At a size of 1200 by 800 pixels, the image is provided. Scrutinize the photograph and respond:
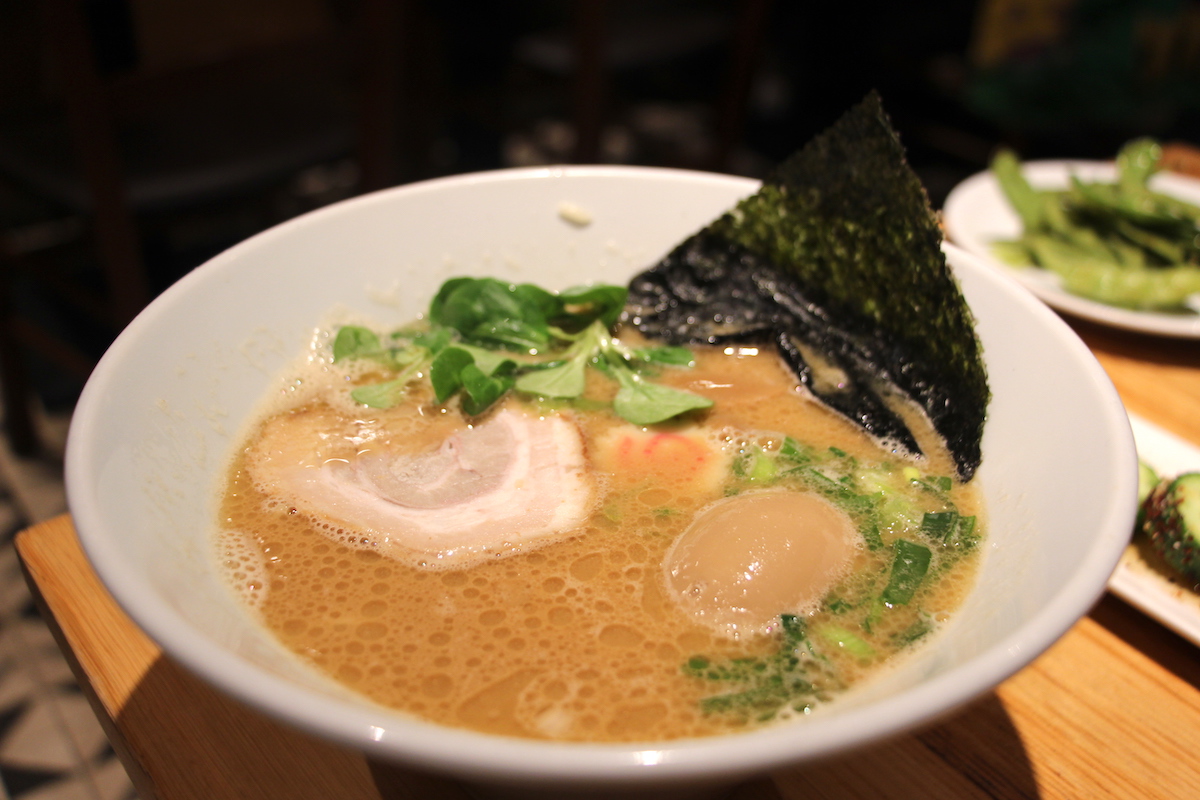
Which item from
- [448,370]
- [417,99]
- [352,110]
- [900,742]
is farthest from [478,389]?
[417,99]

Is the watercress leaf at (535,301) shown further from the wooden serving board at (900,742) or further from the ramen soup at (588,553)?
the wooden serving board at (900,742)

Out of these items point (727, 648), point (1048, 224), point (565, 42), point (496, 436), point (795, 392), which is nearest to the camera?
point (727, 648)

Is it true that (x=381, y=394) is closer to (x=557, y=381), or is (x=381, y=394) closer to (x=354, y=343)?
(x=354, y=343)

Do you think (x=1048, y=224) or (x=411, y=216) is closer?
(x=411, y=216)

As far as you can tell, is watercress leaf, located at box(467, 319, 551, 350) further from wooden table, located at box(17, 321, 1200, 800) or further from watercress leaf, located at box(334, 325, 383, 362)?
wooden table, located at box(17, 321, 1200, 800)

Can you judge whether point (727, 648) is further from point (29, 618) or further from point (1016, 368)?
point (29, 618)

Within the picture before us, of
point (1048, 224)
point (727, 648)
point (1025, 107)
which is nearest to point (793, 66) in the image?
point (1025, 107)

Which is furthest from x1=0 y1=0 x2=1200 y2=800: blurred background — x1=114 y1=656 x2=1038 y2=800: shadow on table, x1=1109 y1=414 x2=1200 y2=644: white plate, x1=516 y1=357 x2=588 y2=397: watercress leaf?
x1=1109 y1=414 x2=1200 y2=644: white plate

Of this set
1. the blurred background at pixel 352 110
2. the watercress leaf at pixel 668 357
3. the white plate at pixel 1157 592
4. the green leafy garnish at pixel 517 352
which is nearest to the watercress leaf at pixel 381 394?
the green leafy garnish at pixel 517 352
